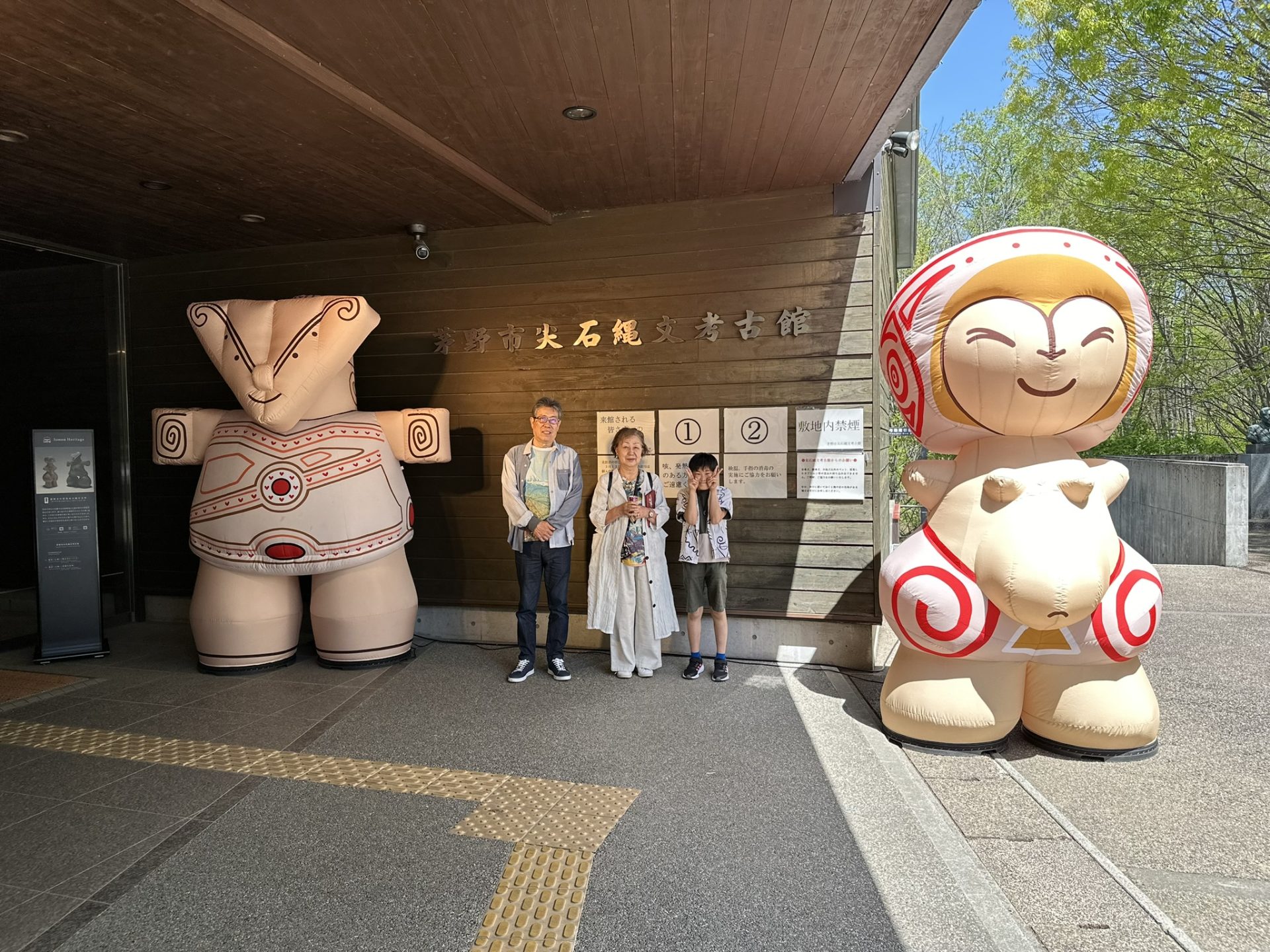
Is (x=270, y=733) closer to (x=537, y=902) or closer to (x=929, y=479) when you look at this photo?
(x=537, y=902)

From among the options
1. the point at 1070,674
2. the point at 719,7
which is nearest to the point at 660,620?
the point at 1070,674

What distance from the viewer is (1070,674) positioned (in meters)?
3.42

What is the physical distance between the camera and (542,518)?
458 cm

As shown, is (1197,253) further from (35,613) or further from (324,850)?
(35,613)

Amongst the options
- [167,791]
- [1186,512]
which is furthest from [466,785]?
[1186,512]

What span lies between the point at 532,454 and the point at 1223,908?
3681 millimetres

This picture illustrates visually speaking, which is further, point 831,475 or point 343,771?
point 831,475

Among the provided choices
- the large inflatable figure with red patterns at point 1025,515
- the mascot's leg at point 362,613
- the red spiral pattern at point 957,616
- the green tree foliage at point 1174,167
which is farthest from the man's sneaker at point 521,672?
the green tree foliage at point 1174,167

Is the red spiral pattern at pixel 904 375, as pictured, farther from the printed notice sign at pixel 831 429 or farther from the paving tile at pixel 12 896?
the paving tile at pixel 12 896

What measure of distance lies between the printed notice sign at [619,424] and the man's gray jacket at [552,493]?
0.48 m

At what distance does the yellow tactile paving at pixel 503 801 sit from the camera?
227 centimetres

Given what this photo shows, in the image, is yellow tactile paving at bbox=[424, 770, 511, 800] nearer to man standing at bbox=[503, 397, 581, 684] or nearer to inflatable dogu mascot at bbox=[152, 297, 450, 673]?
man standing at bbox=[503, 397, 581, 684]

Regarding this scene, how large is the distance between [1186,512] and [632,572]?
7.84m

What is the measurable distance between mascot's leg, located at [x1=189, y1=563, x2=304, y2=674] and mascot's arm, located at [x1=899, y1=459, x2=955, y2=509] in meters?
3.84
